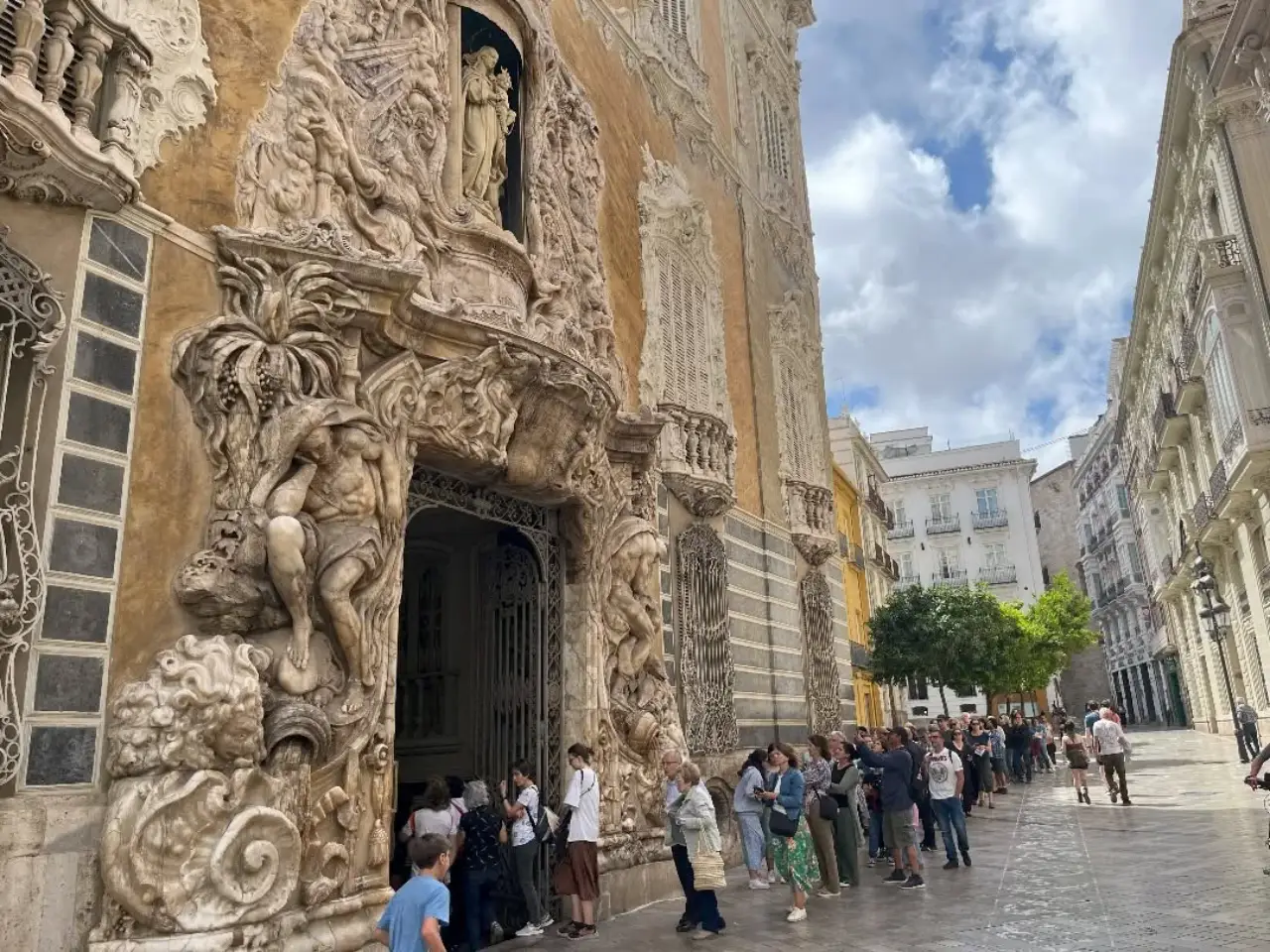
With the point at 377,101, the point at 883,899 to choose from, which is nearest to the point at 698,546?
the point at 883,899

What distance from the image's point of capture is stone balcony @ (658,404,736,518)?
503 inches

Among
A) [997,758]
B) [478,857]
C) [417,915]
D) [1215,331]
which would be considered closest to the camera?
[417,915]

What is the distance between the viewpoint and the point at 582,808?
8617mm

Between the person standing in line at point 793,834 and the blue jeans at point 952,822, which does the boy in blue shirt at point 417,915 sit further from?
the blue jeans at point 952,822

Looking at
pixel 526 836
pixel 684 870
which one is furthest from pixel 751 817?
pixel 526 836

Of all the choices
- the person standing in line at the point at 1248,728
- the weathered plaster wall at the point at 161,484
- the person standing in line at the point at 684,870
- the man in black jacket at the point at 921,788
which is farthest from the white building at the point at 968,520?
the weathered plaster wall at the point at 161,484

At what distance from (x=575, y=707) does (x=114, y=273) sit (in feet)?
18.8

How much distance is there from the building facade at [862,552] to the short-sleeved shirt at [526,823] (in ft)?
60.1

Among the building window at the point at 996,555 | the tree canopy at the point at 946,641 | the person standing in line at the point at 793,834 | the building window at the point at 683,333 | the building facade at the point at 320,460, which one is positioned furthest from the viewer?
the building window at the point at 996,555

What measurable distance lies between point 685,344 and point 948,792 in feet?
21.9

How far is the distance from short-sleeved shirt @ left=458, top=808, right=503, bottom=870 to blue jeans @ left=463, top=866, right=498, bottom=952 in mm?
55

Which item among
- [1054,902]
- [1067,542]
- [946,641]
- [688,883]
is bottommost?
[1054,902]

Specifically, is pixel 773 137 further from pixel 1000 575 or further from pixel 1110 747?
pixel 1000 575

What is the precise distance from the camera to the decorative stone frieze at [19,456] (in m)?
5.49
